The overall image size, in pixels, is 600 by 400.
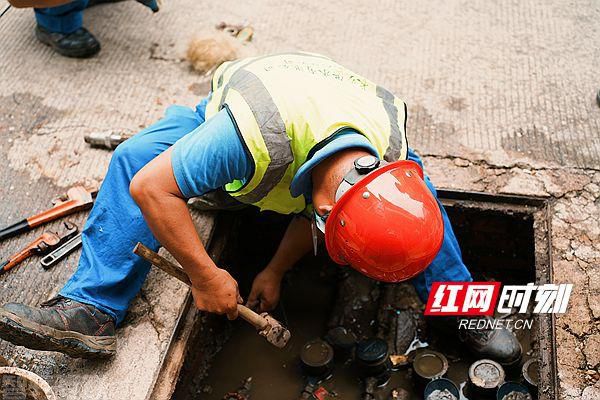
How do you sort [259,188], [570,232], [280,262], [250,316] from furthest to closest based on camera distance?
[280,262], [570,232], [250,316], [259,188]

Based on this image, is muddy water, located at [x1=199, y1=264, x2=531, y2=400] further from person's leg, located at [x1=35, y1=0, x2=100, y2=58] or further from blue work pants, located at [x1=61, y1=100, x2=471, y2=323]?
person's leg, located at [x1=35, y1=0, x2=100, y2=58]

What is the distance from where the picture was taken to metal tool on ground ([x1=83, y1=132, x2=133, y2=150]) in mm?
3322

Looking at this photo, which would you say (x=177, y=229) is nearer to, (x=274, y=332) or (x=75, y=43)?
(x=274, y=332)

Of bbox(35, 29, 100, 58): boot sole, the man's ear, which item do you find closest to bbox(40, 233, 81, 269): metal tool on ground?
the man's ear

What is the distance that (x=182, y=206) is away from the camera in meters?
2.34

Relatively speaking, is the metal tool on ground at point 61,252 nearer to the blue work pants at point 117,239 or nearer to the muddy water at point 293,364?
the blue work pants at point 117,239

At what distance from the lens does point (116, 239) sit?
2.68 meters

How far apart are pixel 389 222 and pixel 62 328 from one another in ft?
4.24

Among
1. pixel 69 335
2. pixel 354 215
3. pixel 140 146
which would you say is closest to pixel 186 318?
pixel 69 335

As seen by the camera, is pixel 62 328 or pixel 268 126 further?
pixel 62 328

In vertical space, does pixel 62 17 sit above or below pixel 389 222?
below

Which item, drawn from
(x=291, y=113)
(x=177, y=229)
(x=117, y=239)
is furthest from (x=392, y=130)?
(x=117, y=239)

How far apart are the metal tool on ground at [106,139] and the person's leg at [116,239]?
0.64 metres

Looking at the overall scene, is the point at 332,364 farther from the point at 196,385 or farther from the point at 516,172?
the point at 516,172
